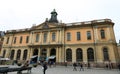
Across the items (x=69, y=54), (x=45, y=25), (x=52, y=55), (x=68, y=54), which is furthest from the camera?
(x=45, y=25)

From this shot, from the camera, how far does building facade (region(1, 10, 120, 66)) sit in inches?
1080

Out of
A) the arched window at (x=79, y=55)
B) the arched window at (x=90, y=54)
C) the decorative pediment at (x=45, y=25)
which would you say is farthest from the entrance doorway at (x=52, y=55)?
the arched window at (x=90, y=54)

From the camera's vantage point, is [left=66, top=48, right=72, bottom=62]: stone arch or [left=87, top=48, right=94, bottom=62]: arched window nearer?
[left=87, top=48, right=94, bottom=62]: arched window

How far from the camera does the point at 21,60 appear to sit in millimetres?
36125

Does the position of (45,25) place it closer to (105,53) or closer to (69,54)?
(69,54)

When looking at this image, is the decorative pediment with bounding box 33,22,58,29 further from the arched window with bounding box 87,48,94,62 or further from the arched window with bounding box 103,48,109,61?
the arched window with bounding box 103,48,109,61

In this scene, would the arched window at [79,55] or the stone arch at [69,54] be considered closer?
the arched window at [79,55]

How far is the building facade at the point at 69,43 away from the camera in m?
27.4

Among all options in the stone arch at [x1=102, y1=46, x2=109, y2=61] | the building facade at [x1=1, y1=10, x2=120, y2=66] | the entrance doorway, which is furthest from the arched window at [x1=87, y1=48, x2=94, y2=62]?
the entrance doorway

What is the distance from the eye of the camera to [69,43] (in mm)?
31594

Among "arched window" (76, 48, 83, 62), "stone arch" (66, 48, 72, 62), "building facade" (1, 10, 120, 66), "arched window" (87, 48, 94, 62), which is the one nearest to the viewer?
"building facade" (1, 10, 120, 66)

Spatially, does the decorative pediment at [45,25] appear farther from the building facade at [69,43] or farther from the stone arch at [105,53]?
the stone arch at [105,53]

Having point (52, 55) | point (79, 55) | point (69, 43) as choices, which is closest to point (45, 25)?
point (52, 55)

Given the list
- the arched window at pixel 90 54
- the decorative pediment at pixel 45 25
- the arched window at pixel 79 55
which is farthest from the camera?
the decorative pediment at pixel 45 25
